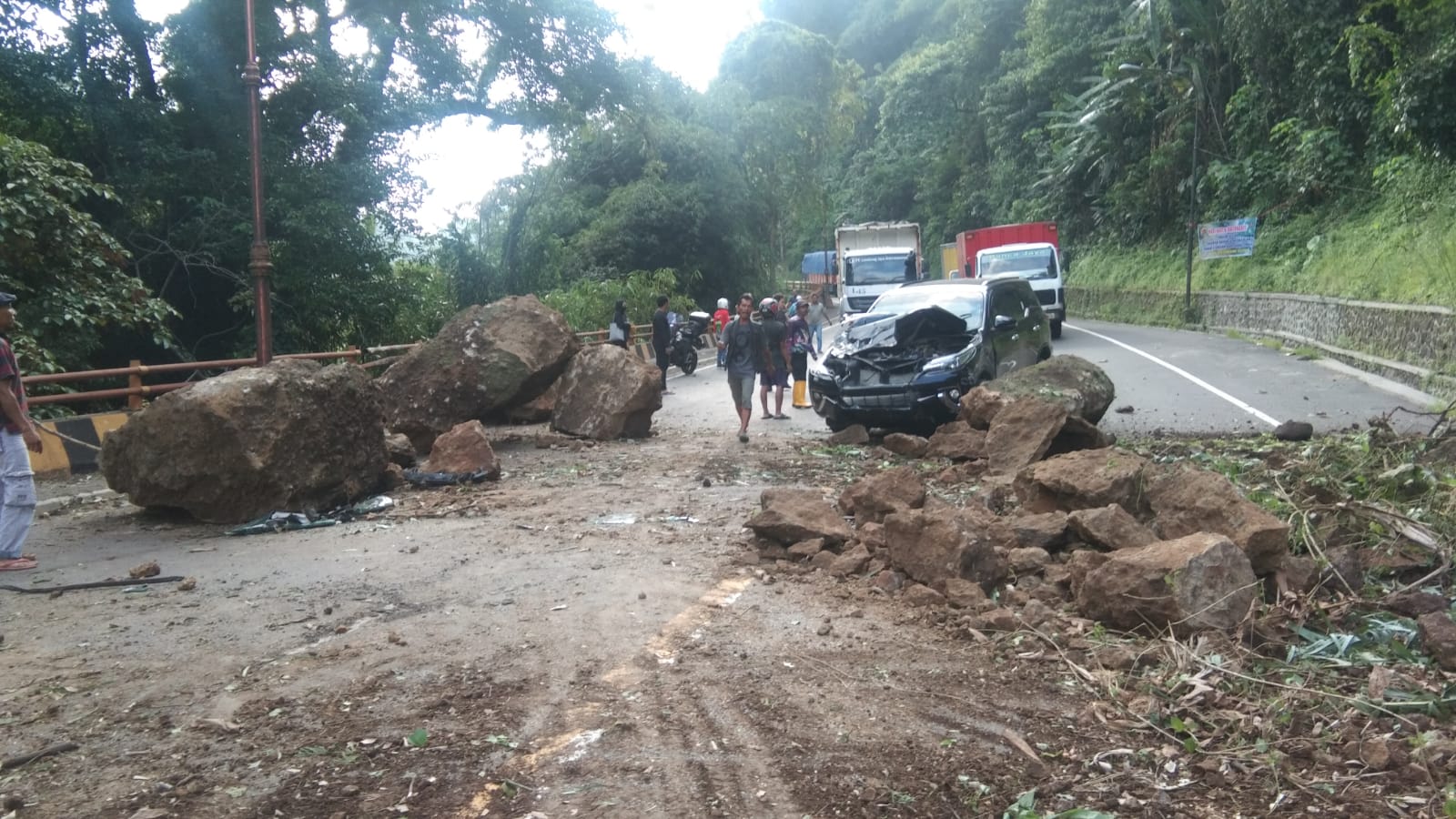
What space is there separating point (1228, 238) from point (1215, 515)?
28.8 meters

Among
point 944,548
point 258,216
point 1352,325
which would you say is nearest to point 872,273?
point 1352,325

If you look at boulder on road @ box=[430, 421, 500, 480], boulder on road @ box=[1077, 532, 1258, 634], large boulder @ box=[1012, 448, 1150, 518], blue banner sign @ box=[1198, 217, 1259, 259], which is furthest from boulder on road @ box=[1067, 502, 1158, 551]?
blue banner sign @ box=[1198, 217, 1259, 259]

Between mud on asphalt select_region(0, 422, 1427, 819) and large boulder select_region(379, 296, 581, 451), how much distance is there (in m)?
5.36

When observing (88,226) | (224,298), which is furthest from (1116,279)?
(88,226)

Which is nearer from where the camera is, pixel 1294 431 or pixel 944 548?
pixel 944 548

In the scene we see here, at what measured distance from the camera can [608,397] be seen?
528 inches

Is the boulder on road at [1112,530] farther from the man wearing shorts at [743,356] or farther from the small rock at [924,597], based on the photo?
the man wearing shorts at [743,356]

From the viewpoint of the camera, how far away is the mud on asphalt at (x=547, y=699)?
380cm

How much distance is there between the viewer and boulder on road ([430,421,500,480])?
34.3ft

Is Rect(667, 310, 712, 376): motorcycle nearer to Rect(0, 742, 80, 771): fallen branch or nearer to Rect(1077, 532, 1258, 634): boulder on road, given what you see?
Rect(1077, 532, 1258, 634): boulder on road

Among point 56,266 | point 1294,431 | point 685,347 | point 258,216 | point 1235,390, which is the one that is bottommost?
point 1235,390

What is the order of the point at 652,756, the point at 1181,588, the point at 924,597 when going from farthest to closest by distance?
the point at 924,597, the point at 1181,588, the point at 652,756

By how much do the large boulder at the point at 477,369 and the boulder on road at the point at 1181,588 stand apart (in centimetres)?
916

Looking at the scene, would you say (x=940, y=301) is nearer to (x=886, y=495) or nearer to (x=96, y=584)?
(x=886, y=495)
